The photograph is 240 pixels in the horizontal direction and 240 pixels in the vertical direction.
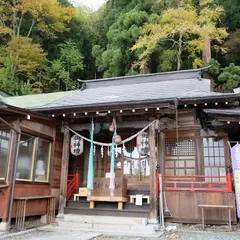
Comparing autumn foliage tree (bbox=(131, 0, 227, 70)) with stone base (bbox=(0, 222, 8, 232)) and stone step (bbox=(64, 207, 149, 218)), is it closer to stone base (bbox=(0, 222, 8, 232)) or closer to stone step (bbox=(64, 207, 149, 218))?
stone step (bbox=(64, 207, 149, 218))

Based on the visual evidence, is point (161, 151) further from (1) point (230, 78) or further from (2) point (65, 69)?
(2) point (65, 69)

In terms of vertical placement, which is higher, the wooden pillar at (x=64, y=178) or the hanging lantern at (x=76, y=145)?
the hanging lantern at (x=76, y=145)

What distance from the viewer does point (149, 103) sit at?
25.5 feet

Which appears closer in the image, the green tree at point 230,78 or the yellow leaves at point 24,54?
the green tree at point 230,78

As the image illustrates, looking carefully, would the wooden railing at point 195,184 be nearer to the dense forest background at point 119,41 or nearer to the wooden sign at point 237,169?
the wooden sign at point 237,169

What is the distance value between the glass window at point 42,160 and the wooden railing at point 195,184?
3.89 meters

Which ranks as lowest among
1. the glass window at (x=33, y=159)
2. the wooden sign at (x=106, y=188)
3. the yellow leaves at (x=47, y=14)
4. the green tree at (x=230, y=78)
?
the wooden sign at (x=106, y=188)

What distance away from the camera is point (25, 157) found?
8.16 metres

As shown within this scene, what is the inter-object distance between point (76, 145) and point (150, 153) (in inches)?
106

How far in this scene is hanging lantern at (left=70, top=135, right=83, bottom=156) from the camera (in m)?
9.19

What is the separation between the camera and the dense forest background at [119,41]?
755 inches

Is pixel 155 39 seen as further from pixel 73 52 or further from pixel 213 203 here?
pixel 213 203

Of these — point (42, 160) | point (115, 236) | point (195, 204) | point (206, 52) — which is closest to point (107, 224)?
point (115, 236)

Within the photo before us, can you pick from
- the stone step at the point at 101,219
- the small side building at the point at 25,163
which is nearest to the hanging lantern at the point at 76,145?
the small side building at the point at 25,163
